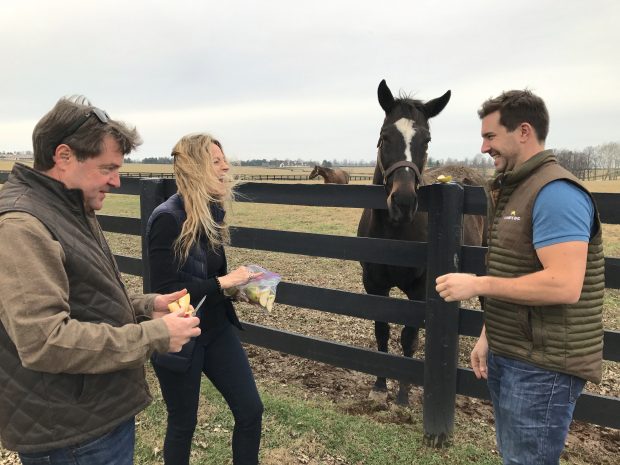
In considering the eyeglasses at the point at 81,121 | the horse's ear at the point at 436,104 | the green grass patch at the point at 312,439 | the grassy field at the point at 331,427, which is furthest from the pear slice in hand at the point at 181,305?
the horse's ear at the point at 436,104

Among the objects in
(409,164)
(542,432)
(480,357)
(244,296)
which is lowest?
(542,432)

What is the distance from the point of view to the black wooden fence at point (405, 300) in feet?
9.94

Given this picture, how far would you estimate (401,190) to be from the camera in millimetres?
3500

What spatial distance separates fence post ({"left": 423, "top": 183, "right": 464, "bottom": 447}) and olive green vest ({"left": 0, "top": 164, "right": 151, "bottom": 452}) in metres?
2.35

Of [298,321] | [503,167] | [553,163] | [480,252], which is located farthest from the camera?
[298,321]

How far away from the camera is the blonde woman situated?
240 centimetres

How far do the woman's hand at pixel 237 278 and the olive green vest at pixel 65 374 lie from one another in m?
0.85

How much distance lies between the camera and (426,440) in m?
3.50

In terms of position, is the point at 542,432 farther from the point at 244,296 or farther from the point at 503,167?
the point at 244,296

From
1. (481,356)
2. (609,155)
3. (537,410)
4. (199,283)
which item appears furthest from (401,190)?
(609,155)

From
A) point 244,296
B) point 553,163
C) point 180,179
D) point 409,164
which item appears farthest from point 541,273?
point 409,164

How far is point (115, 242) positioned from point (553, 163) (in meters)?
11.9

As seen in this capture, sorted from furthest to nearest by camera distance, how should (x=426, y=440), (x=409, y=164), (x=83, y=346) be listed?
(x=409, y=164), (x=426, y=440), (x=83, y=346)

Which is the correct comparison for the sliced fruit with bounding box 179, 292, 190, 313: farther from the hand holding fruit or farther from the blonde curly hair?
the blonde curly hair
